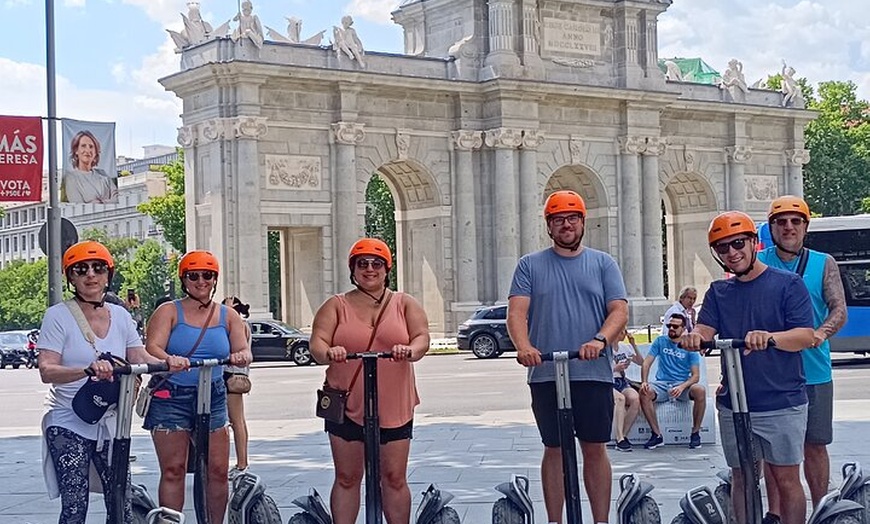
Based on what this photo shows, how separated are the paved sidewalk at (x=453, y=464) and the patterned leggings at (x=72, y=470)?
2.86m

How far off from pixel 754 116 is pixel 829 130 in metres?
23.6

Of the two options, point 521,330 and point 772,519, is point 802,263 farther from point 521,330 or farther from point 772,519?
point 521,330

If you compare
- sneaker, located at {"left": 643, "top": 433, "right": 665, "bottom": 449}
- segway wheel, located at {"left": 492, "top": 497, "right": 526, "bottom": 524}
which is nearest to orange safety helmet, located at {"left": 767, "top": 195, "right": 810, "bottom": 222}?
segway wheel, located at {"left": 492, "top": 497, "right": 526, "bottom": 524}

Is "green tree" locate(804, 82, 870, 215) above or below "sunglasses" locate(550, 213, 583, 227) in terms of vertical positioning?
above

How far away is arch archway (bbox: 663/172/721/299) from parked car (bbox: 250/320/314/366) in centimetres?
2030

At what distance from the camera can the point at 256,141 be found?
130ft

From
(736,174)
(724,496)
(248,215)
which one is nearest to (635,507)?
(724,496)

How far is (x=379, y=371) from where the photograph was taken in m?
7.70

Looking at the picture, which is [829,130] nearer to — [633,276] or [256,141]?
[633,276]

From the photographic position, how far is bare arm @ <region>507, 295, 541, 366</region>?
7414mm

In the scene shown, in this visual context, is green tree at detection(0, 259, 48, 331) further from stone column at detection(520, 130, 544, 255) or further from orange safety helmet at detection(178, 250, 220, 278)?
orange safety helmet at detection(178, 250, 220, 278)

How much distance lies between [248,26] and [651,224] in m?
16.6

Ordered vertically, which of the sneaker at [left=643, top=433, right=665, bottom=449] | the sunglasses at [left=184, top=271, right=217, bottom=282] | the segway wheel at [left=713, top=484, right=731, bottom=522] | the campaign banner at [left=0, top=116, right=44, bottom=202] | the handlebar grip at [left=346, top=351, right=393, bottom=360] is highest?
the campaign banner at [left=0, top=116, right=44, bottom=202]

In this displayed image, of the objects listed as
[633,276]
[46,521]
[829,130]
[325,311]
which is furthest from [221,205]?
[829,130]
